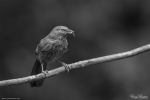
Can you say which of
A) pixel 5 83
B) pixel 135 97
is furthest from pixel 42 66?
pixel 135 97

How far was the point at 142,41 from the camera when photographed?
5.84 metres

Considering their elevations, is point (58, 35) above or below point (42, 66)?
above

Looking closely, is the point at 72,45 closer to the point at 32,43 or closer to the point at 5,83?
the point at 32,43

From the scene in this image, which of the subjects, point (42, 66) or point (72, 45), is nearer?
point (42, 66)

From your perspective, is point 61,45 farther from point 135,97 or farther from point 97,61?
point 135,97

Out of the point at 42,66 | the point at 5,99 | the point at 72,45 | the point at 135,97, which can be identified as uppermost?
the point at 72,45

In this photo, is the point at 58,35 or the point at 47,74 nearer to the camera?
the point at 47,74

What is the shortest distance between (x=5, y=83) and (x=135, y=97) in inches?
112

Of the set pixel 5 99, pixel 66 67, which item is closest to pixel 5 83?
pixel 66 67

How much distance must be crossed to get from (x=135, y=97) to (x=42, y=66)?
6.78 ft

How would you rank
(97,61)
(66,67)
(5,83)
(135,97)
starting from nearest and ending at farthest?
(5,83) → (97,61) → (66,67) → (135,97)

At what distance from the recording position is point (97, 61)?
153 inches

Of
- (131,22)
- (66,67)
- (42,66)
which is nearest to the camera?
(66,67)

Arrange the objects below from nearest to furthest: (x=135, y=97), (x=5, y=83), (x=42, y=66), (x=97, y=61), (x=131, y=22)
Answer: (x=5, y=83) < (x=97, y=61) < (x=42, y=66) < (x=135, y=97) < (x=131, y=22)
